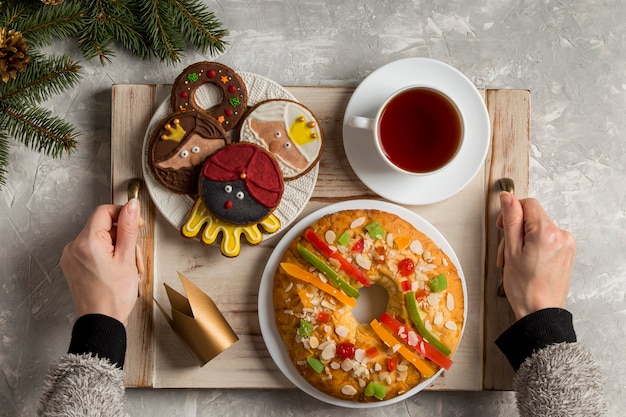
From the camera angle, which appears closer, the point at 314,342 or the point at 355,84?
the point at 314,342

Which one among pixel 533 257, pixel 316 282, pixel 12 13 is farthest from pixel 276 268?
pixel 12 13

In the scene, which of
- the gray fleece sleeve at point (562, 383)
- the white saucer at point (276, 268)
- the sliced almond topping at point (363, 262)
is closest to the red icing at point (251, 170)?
the white saucer at point (276, 268)

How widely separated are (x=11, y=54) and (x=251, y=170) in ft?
1.97

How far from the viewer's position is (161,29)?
1569 millimetres

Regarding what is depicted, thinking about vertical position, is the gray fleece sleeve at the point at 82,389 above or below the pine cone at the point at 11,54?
below

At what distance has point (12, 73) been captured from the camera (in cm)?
141

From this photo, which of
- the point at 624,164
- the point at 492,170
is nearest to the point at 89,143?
the point at 492,170

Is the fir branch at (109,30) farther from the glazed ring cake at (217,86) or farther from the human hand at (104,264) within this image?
the human hand at (104,264)

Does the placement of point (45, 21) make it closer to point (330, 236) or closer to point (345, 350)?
point (330, 236)

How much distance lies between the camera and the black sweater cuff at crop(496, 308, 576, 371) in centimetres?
148

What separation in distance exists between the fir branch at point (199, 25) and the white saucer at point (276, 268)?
20.1 inches

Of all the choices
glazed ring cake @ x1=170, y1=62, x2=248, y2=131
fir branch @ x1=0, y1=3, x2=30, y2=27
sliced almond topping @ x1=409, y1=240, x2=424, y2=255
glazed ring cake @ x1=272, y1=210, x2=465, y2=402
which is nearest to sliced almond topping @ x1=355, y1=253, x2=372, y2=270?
glazed ring cake @ x1=272, y1=210, x2=465, y2=402

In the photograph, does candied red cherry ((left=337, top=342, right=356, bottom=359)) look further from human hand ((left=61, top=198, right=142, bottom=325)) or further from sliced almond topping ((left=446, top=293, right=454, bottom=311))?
human hand ((left=61, top=198, right=142, bottom=325))

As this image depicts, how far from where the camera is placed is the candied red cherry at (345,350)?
148cm
